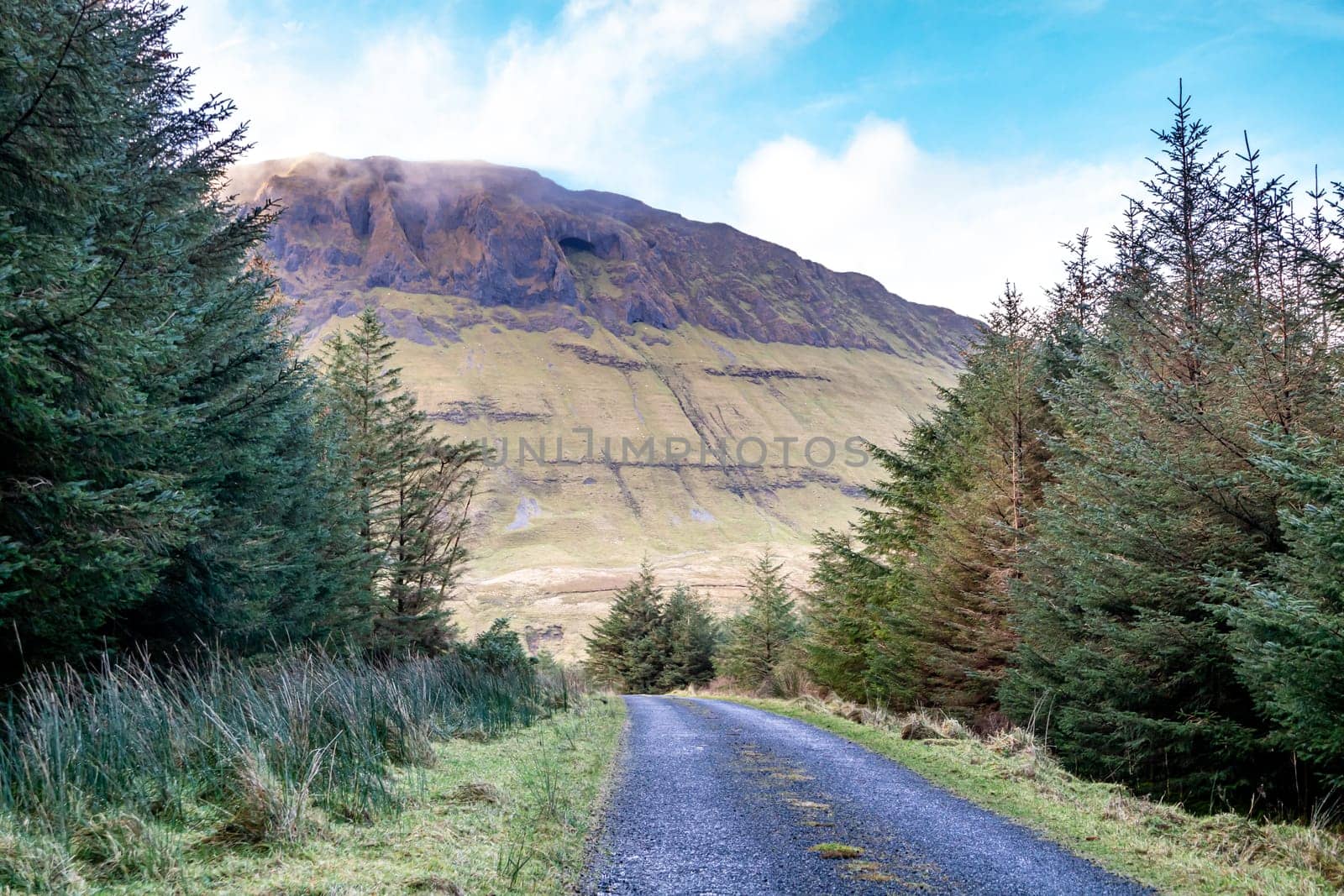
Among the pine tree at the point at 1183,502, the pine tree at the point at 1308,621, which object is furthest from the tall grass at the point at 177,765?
the pine tree at the point at 1183,502

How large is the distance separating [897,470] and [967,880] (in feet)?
60.5

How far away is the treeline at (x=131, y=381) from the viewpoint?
635 centimetres

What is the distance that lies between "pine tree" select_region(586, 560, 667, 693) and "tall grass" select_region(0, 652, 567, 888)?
4212 cm

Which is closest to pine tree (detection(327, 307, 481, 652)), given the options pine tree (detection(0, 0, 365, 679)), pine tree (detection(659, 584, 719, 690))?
pine tree (detection(0, 0, 365, 679))

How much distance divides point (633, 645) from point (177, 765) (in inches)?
1775

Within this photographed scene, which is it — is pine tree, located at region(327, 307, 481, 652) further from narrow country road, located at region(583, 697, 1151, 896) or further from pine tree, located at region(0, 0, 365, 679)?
narrow country road, located at region(583, 697, 1151, 896)

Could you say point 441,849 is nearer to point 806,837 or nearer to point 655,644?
point 806,837

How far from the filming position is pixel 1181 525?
8797 mm

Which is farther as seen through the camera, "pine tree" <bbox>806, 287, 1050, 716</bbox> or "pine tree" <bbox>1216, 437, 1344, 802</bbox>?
"pine tree" <bbox>806, 287, 1050, 716</bbox>

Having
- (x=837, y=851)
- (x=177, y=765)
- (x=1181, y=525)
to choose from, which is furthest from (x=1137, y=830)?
(x=177, y=765)

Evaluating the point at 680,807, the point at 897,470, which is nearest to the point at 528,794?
the point at 680,807

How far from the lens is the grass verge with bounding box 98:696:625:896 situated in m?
3.93

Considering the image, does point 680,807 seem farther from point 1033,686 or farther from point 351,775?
point 1033,686

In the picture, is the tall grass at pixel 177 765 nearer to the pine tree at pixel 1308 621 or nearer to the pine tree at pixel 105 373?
the pine tree at pixel 105 373
